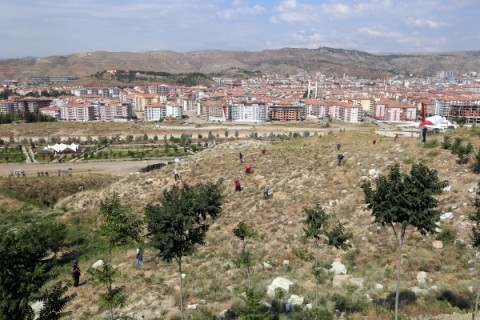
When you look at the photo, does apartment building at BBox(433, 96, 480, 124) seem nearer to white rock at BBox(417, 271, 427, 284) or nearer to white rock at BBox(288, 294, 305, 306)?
white rock at BBox(417, 271, 427, 284)

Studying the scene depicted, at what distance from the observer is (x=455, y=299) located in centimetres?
1120

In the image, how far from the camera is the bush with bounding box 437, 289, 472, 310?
10.9 metres

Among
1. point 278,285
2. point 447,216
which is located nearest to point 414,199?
point 278,285

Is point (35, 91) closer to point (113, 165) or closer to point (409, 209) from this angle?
point (113, 165)

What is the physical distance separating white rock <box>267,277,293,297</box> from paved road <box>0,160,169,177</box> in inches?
1700

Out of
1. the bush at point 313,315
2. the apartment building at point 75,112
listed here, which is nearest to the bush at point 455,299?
the bush at point 313,315

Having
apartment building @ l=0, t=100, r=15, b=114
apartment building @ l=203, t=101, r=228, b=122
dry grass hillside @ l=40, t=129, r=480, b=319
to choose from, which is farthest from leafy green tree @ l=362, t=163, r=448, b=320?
apartment building @ l=0, t=100, r=15, b=114

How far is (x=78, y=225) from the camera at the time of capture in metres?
26.1

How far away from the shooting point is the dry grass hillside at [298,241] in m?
12.8

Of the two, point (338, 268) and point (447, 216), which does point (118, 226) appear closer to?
point (338, 268)

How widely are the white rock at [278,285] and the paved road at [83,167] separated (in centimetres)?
4318

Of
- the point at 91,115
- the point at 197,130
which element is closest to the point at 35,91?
the point at 91,115

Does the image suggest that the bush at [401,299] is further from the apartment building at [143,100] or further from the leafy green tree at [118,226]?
the apartment building at [143,100]

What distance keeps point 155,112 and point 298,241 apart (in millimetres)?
125773
